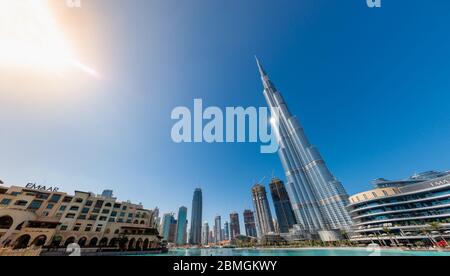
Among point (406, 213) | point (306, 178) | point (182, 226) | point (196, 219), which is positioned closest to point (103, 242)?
point (406, 213)

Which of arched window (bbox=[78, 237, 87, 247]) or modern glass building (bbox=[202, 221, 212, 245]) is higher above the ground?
modern glass building (bbox=[202, 221, 212, 245])

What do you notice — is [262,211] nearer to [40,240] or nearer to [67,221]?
[67,221]

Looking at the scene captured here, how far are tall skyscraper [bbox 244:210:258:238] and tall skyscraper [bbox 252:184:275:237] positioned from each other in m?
29.1

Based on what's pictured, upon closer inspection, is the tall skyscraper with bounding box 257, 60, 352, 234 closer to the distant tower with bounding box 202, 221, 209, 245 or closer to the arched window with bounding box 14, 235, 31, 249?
the arched window with bounding box 14, 235, 31, 249

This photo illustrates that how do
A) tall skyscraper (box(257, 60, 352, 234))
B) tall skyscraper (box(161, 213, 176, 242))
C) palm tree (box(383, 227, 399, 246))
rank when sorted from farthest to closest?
tall skyscraper (box(161, 213, 176, 242))
tall skyscraper (box(257, 60, 352, 234))
palm tree (box(383, 227, 399, 246))

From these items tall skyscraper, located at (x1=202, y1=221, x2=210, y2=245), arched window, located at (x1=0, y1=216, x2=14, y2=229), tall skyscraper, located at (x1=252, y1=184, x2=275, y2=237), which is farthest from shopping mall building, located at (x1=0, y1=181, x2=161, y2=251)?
tall skyscraper, located at (x1=202, y1=221, x2=210, y2=245)

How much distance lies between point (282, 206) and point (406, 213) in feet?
340

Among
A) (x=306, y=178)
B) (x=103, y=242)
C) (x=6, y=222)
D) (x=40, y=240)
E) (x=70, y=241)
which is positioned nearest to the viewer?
(x=6, y=222)

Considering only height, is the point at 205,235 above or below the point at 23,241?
above

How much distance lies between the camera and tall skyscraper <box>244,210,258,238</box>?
160 meters

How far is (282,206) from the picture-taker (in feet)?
463
